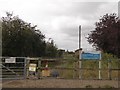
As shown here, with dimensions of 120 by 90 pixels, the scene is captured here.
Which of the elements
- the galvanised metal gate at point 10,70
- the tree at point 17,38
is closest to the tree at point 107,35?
the tree at point 17,38

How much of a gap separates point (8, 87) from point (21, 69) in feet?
15.7

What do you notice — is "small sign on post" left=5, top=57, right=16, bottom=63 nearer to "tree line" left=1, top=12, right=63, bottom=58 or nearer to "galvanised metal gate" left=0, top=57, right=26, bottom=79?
"galvanised metal gate" left=0, top=57, right=26, bottom=79

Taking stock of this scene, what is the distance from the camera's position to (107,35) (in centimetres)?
3125

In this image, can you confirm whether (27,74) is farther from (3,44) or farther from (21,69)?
(3,44)

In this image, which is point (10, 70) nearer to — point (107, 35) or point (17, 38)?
point (107, 35)

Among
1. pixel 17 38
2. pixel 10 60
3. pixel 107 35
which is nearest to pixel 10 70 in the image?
pixel 10 60

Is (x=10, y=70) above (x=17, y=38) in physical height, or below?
below

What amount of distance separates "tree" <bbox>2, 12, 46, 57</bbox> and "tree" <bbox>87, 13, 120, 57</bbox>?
9.39 m

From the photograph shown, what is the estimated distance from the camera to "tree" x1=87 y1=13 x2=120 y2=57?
30.0 m

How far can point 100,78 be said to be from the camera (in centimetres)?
2009

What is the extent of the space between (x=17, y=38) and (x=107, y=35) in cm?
1260

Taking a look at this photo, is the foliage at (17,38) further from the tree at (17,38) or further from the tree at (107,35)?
the tree at (107,35)

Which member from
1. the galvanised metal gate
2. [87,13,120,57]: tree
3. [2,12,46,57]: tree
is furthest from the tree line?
the galvanised metal gate

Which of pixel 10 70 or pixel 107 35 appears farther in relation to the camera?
pixel 107 35
